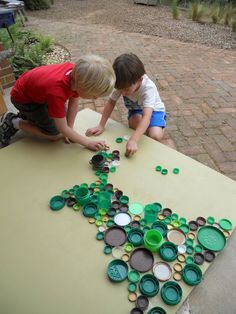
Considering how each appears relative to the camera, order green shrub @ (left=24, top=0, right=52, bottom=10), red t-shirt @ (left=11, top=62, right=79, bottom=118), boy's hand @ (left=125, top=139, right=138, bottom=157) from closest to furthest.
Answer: red t-shirt @ (left=11, top=62, right=79, bottom=118) < boy's hand @ (left=125, top=139, right=138, bottom=157) < green shrub @ (left=24, top=0, right=52, bottom=10)

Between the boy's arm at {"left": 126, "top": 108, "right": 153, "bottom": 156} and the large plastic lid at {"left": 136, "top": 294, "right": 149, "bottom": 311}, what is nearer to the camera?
the large plastic lid at {"left": 136, "top": 294, "right": 149, "bottom": 311}

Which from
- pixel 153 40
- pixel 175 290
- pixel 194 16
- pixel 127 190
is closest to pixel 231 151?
pixel 127 190

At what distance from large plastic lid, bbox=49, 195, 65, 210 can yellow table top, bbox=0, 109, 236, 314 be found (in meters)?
0.03

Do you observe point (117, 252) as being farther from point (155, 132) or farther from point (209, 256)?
point (155, 132)

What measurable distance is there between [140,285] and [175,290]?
132 mm

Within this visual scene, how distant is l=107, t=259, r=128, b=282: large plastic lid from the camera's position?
1005 mm

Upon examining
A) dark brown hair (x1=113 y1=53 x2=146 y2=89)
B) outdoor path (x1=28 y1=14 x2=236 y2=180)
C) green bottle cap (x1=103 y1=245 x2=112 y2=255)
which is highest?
dark brown hair (x1=113 y1=53 x2=146 y2=89)

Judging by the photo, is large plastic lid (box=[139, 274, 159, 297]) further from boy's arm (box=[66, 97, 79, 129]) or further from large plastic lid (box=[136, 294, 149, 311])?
boy's arm (box=[66, 97, 79, 129])

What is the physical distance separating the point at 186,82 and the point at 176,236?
2.36 m

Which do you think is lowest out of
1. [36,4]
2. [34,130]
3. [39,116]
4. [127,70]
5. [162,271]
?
[162,271]

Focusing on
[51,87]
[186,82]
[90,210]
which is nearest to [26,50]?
[186,82]

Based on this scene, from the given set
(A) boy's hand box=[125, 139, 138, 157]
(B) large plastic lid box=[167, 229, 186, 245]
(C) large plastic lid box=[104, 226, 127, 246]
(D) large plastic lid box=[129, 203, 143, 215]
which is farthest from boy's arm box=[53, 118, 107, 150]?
(B) large plastic lid box=[167, 229, 186, 245]

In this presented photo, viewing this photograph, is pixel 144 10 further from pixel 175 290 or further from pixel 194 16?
pixel 175 290

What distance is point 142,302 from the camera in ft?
3.11
